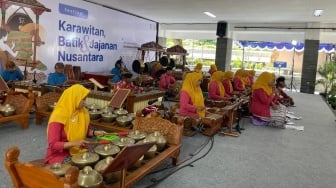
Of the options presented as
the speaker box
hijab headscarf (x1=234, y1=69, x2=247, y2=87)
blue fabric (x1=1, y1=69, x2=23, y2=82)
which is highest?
the speaker box

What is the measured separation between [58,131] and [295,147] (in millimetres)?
3374

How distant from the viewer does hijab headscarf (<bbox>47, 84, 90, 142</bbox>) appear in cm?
217

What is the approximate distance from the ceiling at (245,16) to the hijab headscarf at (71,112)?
6.09 meters

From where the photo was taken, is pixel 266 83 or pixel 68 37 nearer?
pixel 266 83

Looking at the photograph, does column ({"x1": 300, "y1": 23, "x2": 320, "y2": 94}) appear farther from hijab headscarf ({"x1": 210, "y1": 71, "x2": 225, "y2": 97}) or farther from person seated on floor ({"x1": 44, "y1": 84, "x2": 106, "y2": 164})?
person seated on floor ({"x1": 44, "y1": 84, "x2": 106, "y2": 164})

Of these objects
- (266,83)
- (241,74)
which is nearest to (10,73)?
(266,83)

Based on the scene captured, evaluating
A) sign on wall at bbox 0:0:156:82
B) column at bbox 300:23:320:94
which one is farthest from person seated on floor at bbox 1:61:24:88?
column at bbox 300:23:320:94

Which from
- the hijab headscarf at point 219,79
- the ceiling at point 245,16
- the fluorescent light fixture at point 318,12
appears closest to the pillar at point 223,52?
the ceiling at point 245,16

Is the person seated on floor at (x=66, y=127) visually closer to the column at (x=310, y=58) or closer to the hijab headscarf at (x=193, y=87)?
the hijab headscarf at (x=193, y=87)

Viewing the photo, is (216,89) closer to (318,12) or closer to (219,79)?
(219,79)

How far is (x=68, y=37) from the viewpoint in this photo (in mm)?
7383

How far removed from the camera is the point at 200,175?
3.00 metres

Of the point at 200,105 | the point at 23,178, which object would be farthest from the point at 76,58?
the point at 23,178

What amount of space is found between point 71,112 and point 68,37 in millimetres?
5692
